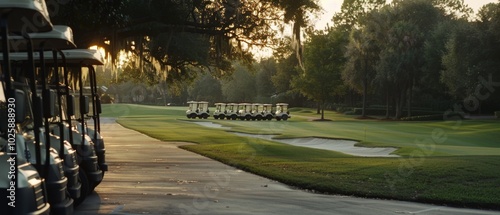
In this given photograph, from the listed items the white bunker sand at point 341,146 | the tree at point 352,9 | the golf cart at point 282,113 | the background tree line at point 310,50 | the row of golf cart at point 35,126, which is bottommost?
the white bunker sand at point 341,146

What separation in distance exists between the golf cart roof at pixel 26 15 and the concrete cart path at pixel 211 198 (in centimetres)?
487

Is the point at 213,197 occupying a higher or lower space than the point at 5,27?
lower

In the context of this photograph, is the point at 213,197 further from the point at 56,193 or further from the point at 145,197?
the point at 56,193

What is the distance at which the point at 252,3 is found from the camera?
24219 mm

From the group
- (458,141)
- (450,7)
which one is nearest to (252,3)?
(458,141)

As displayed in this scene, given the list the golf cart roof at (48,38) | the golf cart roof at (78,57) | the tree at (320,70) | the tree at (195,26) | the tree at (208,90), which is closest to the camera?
the golf cart roof at (48,38)

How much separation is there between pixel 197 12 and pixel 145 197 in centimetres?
1296

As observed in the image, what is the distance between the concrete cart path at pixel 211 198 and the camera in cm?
1128

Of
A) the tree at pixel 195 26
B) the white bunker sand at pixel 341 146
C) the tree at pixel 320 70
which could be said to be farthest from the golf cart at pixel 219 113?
the tree at pixel 195 26

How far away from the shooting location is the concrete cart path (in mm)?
11281

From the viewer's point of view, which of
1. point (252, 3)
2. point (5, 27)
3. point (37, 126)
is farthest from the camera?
point (252, 3)

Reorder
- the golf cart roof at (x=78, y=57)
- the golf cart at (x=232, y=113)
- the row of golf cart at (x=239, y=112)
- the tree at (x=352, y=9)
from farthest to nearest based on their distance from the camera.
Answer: the tree at (x=352, y=9), the golf cart at (x=232, y=113), the row of golf cart at (x=239, y=112), the golf cart roof at (x=78, y=57)

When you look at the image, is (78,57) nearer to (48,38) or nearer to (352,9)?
(48,38)

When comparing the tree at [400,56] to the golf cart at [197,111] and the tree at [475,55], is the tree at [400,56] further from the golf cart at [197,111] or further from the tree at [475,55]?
the golf cart at [197,111]
